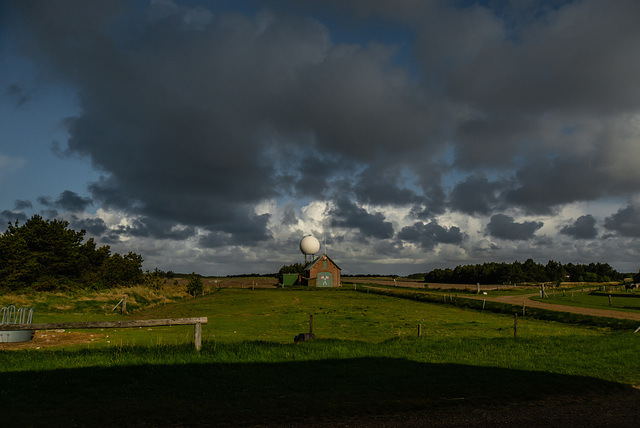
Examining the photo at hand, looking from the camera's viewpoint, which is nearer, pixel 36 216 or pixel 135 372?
pixel 135 372

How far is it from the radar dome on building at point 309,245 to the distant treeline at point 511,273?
7158 cm

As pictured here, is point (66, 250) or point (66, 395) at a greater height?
point (66, 250)

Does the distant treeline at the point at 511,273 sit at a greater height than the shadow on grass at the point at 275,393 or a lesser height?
greater

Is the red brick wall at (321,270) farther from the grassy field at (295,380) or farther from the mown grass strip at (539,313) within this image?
the grassy field at (295,380)

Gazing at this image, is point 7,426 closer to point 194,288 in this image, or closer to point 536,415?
point 536,415

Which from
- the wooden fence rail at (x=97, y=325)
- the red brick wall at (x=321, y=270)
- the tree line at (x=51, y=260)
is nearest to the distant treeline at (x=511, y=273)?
the red brick wall at (x=321, y=270)

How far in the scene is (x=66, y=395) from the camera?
30.9ft

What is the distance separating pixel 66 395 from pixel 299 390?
18.4 ft

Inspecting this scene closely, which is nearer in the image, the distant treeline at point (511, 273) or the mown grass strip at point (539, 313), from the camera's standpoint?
the mown grass strip at point (539, 313)

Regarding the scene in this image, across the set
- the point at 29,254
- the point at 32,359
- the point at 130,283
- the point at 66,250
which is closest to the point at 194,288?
the point at 130,283

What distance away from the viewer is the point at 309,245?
109562 millimetres

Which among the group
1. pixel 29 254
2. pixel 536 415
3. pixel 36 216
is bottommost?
pixel 536 415

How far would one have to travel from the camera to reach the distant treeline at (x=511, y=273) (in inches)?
5492

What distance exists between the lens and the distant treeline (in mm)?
139500
